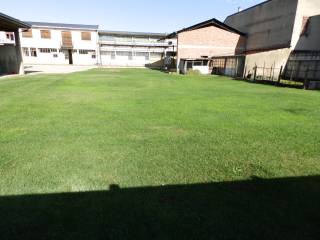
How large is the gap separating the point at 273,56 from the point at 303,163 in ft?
80.6

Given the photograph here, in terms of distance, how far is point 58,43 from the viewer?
1849 inches

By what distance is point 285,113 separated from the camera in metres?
9.28

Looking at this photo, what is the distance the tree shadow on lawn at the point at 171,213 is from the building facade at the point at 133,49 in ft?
165

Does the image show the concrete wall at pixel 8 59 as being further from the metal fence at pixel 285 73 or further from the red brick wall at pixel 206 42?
the metal fence at pixel 285 73

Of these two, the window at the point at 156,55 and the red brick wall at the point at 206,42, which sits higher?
the red brick wall at the point at 206,42

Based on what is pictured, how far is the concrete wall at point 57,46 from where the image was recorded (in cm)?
4603

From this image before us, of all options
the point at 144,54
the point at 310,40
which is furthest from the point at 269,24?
the point at 144,54

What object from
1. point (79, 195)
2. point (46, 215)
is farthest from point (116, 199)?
Answer: point (46, 215)

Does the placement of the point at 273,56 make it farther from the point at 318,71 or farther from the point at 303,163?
the point at 303,163

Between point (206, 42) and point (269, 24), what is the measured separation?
8.91 m

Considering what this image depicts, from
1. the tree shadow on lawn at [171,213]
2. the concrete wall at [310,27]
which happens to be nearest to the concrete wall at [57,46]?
the concrete wall at [310,27]

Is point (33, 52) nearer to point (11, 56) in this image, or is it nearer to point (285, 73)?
point (11, 56)

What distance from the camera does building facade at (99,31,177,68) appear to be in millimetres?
51344

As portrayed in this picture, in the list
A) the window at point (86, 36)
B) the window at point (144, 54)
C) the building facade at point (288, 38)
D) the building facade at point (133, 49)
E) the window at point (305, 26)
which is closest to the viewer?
the building facade at point (288, 38)
